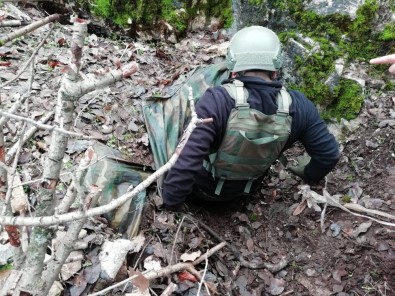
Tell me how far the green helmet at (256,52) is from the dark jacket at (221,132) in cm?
12

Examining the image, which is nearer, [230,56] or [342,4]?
[230,56]

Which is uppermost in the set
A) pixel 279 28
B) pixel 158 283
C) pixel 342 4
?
pixel 342 4

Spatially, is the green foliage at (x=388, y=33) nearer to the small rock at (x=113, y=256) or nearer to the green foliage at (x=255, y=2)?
the green foliage at (x=255, y=2)

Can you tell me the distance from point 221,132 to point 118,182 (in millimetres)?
1027

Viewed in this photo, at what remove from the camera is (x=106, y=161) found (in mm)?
3508

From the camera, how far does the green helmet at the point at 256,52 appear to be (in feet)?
10.3

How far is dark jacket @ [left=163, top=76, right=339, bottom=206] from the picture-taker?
306cm

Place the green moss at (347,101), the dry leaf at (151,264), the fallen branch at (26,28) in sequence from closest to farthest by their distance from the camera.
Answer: the fallen branch at (26,28) < the dry leaf at (151,264) < the green moss at (347,101)

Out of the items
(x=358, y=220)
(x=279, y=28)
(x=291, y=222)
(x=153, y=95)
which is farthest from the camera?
(x=279, y=28)

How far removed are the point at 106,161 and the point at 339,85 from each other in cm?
279

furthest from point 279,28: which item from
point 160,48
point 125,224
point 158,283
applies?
point 158,283

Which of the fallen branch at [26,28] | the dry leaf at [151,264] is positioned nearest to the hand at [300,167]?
the dry leaf at [151,264]


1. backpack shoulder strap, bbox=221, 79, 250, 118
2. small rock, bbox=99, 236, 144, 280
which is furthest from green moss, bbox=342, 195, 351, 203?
small rock, bbox=99, 236, 144, 280

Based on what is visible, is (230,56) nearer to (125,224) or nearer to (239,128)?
(239,128)
